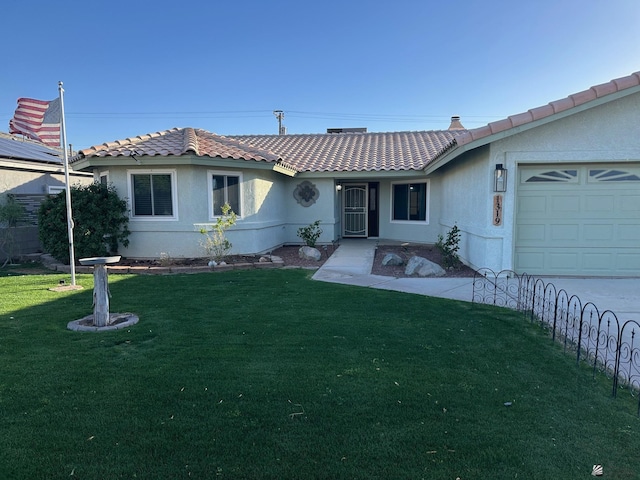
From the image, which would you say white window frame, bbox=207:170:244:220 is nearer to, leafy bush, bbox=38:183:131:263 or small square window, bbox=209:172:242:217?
small square window, bbox=209:172:242:217

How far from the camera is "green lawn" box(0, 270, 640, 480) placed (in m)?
2.66

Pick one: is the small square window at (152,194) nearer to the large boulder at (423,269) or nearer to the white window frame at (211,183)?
the white window frame at (211,183)

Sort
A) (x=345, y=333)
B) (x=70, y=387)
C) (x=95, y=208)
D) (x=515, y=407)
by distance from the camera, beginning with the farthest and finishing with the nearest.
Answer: (x=95, y=208), (x=345, y=333), (x=70, y=387), (x=515, y=407)

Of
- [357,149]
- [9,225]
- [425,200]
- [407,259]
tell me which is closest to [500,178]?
[407,259]

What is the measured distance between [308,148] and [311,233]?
5659mm

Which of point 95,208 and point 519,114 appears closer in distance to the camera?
point 519,114

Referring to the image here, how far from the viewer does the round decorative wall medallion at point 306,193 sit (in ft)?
49.2

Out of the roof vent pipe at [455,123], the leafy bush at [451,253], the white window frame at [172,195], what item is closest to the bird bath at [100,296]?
the white window frame at [172,195]

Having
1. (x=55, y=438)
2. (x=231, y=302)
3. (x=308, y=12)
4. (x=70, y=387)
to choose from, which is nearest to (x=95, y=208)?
(x=231, y=302)

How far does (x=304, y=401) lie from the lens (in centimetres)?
345

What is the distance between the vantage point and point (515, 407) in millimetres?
3387

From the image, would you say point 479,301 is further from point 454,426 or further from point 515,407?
point 454,426

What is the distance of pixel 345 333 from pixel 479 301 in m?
3.06

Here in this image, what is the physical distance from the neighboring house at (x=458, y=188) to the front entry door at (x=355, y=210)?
218 mm
